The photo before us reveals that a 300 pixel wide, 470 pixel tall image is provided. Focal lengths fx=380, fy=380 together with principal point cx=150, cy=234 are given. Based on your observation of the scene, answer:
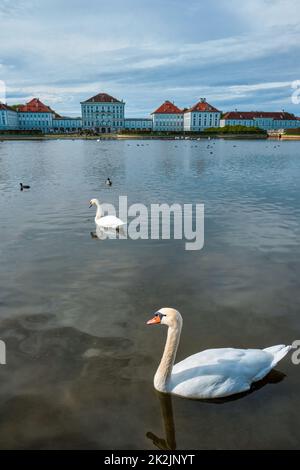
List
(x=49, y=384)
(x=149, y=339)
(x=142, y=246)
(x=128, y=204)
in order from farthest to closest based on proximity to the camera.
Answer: (x=128, y=204), (x=142, y=246), (x=149, y=339), (x=49, y=384)

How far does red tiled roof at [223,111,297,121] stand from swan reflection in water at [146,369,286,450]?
183 m

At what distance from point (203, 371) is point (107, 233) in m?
7.55

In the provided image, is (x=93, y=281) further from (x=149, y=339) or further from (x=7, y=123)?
(x=7, y=123)

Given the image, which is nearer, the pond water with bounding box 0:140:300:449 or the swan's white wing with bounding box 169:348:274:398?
the pond water with bounding box 0:140:300:449

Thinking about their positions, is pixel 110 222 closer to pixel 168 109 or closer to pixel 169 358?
pixel 169 358

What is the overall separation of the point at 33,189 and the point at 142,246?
1208 cm

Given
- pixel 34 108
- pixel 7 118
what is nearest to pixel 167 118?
pixel 34 108

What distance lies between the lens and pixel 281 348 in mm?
4969

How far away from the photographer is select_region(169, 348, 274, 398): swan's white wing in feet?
14.8

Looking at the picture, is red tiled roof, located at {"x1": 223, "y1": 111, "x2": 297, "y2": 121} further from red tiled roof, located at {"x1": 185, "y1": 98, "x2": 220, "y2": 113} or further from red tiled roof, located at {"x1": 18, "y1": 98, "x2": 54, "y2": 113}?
red tiled roof, located at {"x1": 18, "y1": 98, "x2": 54, "y2": 113}

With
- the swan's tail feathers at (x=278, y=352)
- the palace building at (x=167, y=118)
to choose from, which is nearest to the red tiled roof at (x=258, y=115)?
the palace building at (x=167, y=118)

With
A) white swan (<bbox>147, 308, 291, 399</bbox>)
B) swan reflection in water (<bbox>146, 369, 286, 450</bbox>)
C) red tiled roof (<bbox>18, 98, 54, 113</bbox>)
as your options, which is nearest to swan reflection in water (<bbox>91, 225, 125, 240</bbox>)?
white swan (<bbox>147, 308, 291, 399</bbox>)

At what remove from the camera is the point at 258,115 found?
180875 millimetres
